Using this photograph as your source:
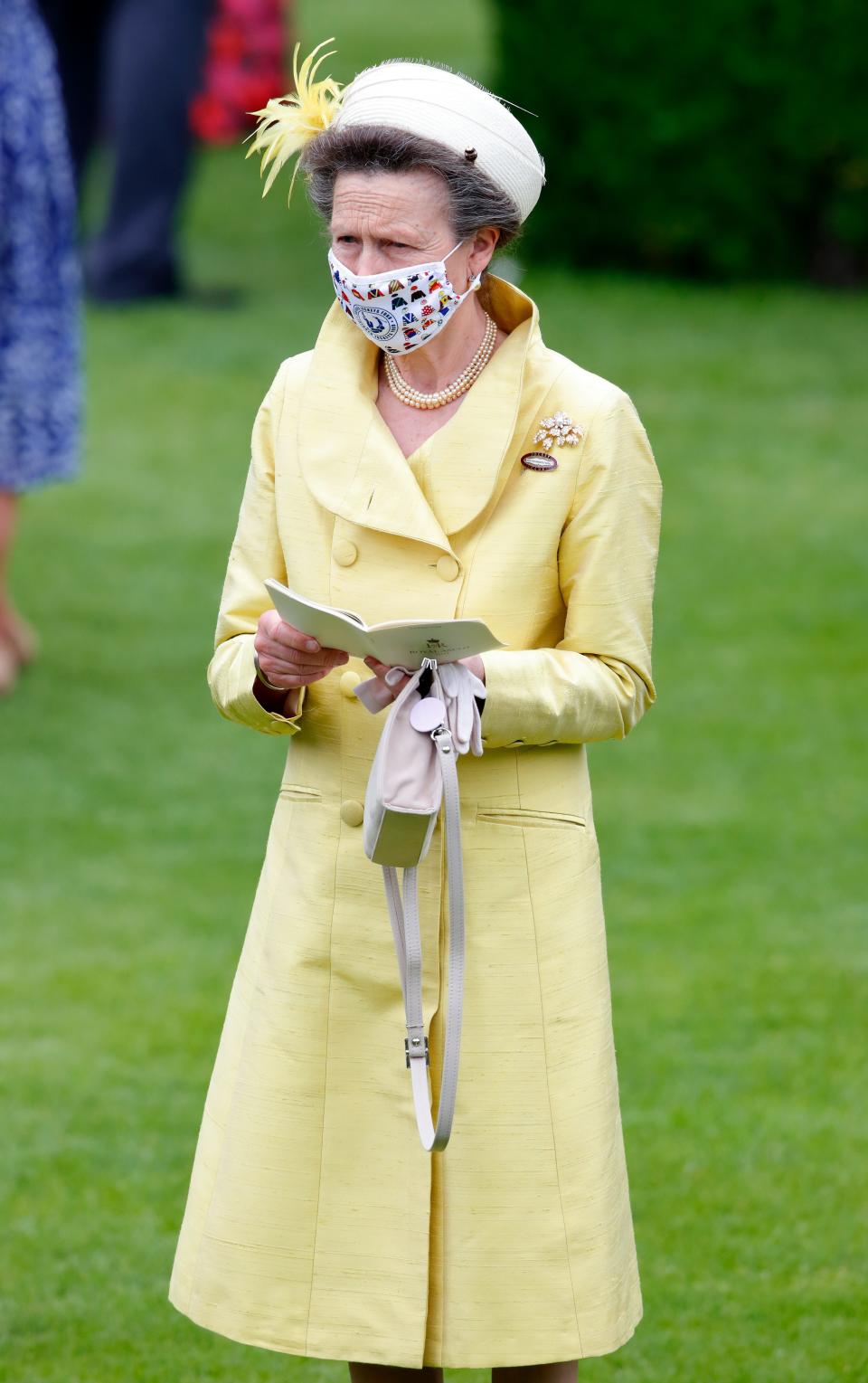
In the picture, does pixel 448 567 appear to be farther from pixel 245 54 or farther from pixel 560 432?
pixel 245 54

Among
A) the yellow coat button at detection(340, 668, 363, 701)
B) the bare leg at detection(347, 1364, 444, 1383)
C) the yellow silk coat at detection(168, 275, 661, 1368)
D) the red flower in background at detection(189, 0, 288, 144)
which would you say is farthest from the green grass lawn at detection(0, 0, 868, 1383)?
the red flower in background at detection(189, 0, 288, 144)

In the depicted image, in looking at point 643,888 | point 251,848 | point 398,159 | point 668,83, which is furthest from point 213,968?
point 668,83

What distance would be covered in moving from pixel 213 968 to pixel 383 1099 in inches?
107

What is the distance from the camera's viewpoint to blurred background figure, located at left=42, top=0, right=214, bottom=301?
12.0 meters

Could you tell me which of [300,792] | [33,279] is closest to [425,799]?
[300,792]

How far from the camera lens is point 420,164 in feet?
9.52

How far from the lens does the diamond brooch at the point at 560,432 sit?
2.99 metres

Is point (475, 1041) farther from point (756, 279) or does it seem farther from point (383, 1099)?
point (756, 279)

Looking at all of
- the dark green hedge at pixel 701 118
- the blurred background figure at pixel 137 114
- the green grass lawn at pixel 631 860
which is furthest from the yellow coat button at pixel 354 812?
the dark green hedge at pixel 701 118

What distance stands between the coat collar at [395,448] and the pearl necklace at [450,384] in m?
0.03

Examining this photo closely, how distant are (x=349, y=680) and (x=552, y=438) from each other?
415 mm

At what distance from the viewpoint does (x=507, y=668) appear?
9.50 feet

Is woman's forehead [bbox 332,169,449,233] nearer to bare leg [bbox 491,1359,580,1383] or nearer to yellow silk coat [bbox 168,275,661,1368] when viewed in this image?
yellow silk coat [bbox 168,275,661,1368]

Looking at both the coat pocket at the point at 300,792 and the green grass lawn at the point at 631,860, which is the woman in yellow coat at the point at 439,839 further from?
the green grass lawn at the point at 631,860
